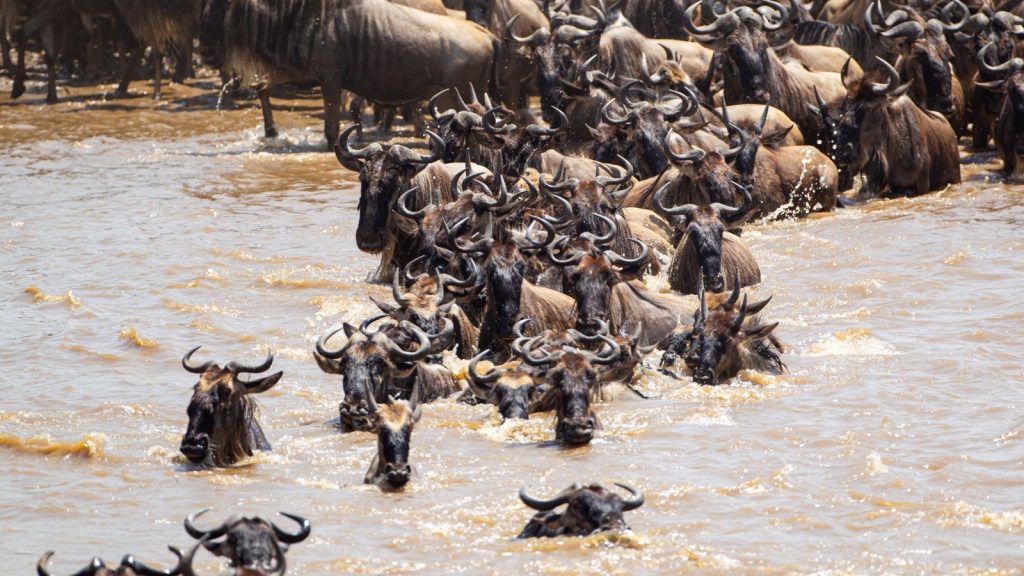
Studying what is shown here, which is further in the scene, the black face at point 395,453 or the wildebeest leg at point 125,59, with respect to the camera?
the wildebeest leg at point 125,59

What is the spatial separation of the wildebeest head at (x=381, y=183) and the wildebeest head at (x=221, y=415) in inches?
194

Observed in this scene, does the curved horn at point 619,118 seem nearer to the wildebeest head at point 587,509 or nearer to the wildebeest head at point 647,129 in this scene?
the wildebeest head at point 647,129

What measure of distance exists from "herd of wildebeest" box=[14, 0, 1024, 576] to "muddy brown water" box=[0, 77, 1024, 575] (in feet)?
0.93

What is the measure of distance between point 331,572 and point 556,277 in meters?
5.03

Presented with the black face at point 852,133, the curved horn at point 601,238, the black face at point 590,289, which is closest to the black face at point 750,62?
the black face at point 852,133

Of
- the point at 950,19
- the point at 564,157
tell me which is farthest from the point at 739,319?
the point at 950,19

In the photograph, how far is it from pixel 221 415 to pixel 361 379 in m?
0.93

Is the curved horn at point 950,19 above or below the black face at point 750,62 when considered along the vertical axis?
above

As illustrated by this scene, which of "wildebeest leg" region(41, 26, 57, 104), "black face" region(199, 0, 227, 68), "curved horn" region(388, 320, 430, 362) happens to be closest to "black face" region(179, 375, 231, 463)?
"curved horn" region(388, 320, 430, 362)

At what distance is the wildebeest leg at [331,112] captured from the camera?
2112 centimetres

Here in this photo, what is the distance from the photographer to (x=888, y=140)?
17672mm

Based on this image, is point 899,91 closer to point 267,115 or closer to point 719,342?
point 719,342

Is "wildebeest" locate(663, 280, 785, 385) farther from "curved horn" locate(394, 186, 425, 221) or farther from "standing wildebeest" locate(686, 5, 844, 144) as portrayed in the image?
"standing wildebeest" locate(686, 5, 844, 144)

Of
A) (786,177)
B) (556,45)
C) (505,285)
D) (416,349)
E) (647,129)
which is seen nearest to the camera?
(416,349)
